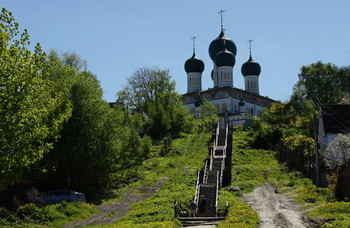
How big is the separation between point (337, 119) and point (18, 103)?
27504mm

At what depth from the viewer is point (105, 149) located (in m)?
33.2

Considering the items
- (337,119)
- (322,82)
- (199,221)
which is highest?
(322,82)

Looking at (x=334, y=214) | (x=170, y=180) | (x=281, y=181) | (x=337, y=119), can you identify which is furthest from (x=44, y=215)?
(x=337, y=119)

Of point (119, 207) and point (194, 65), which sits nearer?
point (119, 207)

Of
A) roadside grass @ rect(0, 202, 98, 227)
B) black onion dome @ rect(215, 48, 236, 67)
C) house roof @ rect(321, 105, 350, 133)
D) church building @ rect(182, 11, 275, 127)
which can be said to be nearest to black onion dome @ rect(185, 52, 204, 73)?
church building @ rect(182, 11, 275, 127)

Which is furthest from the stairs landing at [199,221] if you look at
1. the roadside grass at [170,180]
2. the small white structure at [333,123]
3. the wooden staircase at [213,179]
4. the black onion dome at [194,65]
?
the black onion dome at [194,65]

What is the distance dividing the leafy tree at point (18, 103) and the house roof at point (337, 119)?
78.8 feet

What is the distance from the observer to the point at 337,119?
4022 cm

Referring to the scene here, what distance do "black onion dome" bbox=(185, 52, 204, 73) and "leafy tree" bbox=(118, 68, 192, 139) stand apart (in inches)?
533

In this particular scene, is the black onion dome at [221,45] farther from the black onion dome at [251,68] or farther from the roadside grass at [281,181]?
the roadside grass at [281,181]

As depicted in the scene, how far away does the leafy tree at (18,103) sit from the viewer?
21062mm

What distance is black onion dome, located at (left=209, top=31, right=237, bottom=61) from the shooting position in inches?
3187

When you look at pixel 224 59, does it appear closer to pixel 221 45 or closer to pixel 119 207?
pixel 221 45

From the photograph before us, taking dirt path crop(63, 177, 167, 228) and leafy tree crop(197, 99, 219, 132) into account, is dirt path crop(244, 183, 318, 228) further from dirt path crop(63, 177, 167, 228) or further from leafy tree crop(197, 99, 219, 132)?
leafy tree crop(197, 99, 219, 132)
